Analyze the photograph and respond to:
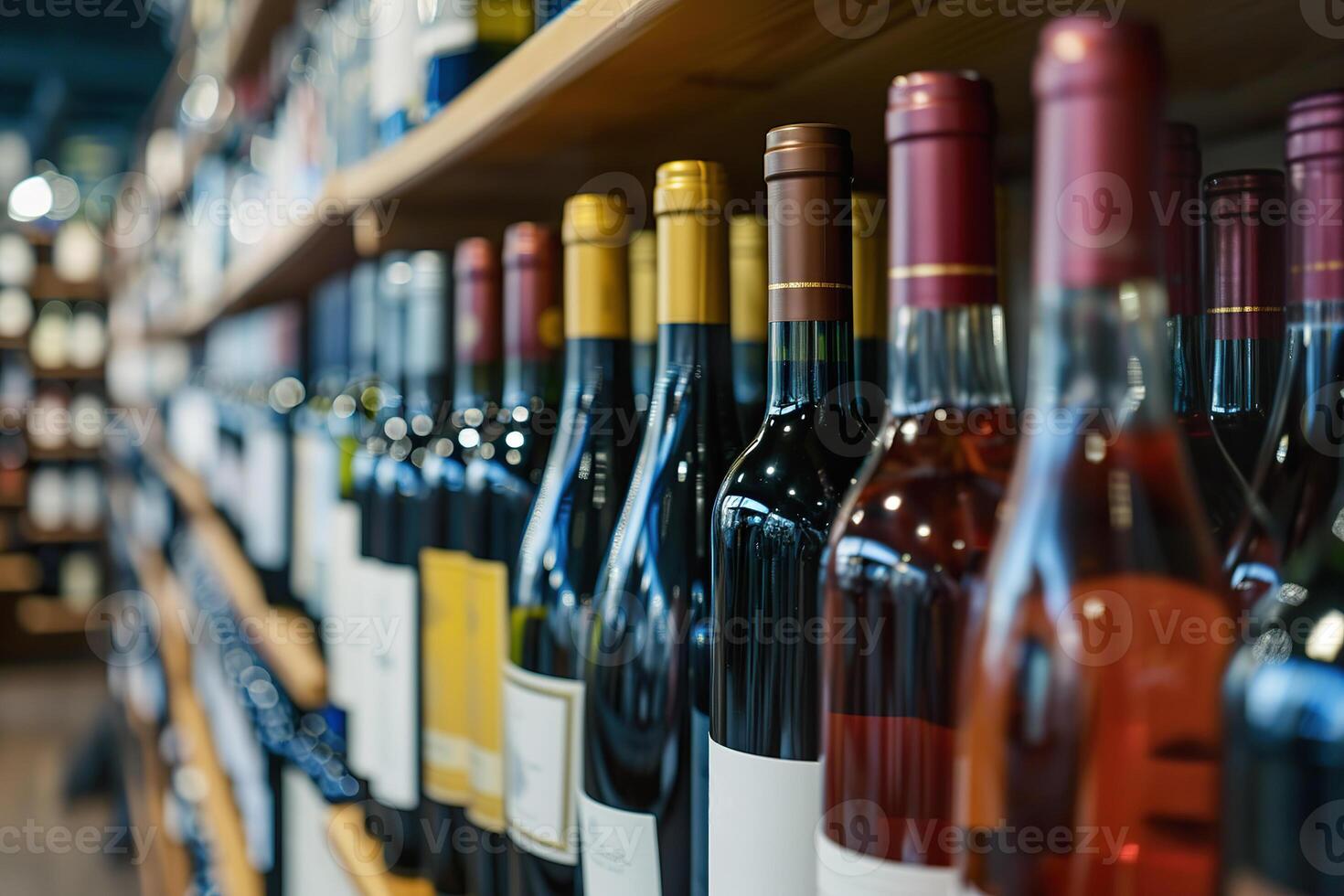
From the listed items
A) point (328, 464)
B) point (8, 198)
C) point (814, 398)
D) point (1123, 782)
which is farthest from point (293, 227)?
point (8, 198)

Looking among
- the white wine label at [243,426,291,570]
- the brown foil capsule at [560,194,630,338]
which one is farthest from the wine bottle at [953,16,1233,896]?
the white wine label at [243,426,291,570]

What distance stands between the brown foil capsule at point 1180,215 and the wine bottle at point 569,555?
0.31 meters

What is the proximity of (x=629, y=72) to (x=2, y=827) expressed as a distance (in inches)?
177

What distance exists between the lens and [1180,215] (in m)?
0.46

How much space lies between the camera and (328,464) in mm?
1581

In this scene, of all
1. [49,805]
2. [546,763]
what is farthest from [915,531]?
[49,805]

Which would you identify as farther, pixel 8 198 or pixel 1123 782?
pixel 8 198

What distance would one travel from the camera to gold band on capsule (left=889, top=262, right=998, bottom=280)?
1.20ft

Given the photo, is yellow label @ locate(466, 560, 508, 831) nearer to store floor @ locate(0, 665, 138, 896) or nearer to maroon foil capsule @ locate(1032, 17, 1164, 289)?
maroon foil capsule @ locate(1032, 17, 1164, 289)

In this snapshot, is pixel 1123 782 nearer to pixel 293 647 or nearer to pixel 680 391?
pixel 680 391

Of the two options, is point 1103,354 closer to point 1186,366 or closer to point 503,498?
point 1186,366

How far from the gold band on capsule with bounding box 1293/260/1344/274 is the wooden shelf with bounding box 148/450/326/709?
1330mm

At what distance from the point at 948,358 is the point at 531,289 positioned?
1.63 ft

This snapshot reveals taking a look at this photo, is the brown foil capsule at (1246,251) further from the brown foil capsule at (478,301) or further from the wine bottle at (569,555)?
the brown foil capsule at (478,301)
